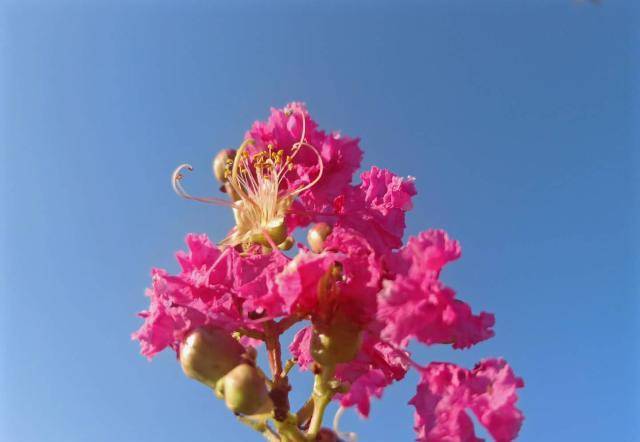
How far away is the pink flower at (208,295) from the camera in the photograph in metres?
1.89

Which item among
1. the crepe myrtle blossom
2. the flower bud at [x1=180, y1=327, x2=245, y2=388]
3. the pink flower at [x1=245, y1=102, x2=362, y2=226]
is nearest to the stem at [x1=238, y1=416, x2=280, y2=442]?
the crepe myrtle blossom

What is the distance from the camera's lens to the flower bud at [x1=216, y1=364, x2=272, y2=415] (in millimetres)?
1684

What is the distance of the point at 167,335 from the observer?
1962 millimetres

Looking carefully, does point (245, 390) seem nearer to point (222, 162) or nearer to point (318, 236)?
point (318, 236)

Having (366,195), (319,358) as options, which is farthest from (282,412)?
(366,195)

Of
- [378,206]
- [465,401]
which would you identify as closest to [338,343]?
[465,401]

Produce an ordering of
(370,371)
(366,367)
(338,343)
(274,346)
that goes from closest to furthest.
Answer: (338,343) → (274,346) → (366,367) → (370,371)

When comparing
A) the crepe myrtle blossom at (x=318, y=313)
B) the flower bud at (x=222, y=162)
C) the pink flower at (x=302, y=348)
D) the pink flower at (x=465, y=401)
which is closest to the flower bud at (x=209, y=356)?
the crepe myrtle blossom at (x=318, y=313)

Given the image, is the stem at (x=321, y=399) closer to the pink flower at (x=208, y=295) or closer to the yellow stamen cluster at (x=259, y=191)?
the pink flower at (x=208, y=295)

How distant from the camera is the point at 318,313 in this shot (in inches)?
72.8

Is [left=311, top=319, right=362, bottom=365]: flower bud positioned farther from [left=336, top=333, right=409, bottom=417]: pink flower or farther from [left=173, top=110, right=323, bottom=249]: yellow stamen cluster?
[left=173, top=110, right=323, bottom=249]: yellow stamen cluster

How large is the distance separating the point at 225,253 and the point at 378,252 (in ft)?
1.57

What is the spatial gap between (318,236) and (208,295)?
381mm

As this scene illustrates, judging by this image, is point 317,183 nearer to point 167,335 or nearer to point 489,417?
point 167,335
